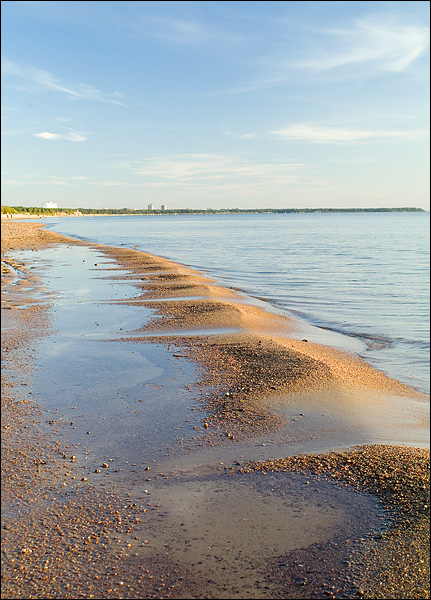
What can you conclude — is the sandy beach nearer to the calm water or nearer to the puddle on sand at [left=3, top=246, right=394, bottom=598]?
the puddle on sand at [left=3, top=246, right=394, bottom=598]

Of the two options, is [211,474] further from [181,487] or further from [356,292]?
[356,292]

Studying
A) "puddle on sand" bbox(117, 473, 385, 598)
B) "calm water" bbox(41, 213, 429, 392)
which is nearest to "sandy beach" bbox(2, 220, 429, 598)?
"puddle on sand" bbox(117, 473, 385, 598)

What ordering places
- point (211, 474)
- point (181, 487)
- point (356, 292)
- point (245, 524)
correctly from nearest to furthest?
point (245, 524), point (181, 487), point (211, 474), point (356, 292)

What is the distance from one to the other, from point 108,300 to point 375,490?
50.4 ft

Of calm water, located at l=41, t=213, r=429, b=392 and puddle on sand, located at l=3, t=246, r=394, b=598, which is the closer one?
puddle on sand, located at l=3, t=246, r=394, b=598

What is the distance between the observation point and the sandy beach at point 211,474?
4.57 meters

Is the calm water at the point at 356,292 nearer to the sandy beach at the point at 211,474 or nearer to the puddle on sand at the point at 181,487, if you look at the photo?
the sandy beach at the point at 211,474

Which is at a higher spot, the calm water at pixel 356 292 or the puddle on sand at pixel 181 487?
the calm water at pixel 356 292

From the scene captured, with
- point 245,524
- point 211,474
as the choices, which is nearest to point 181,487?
point 211,474

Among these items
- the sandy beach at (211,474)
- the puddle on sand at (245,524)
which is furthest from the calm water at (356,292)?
the puddle on sand at (245,524)

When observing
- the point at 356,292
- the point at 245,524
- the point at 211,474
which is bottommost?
the point at 245,524

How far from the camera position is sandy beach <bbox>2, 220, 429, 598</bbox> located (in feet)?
15.0

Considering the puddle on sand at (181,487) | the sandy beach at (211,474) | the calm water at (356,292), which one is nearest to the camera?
the sandy beach at (211,474)

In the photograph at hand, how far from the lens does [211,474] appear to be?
637 cm
